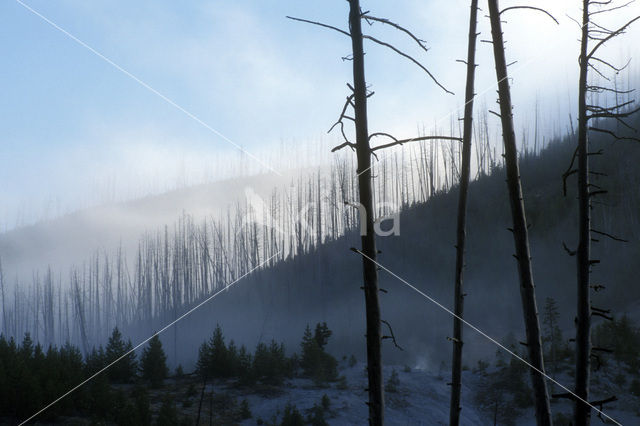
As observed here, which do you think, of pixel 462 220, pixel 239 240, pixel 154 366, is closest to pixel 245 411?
pixel 154 366

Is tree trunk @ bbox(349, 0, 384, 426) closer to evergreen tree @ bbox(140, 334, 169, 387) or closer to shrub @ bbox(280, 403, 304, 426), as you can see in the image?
shrub @ bbox(280, 403, 304, 426)

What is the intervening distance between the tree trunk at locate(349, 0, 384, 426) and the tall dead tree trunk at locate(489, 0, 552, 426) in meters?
1.93

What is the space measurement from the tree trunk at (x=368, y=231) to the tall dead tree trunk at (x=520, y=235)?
1.93m

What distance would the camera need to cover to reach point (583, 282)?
6059mm

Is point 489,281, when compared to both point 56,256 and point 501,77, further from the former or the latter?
point 56,256

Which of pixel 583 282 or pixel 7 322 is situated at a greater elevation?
pixel 583 282

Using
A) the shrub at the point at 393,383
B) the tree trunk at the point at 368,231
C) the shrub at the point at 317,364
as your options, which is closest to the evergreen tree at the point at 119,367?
the shrub at the point at 317,364

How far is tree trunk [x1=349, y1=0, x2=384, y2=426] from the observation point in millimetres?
4773

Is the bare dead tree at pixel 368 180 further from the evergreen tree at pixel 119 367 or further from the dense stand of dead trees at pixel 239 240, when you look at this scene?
the dense stand of dead trees at pixel 239 240

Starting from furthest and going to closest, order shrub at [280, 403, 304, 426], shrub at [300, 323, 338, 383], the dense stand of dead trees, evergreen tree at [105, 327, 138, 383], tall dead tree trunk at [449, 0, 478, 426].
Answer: the dense stand of dead trees
evergreen tree at [105, 327, 138, 383]
shrub at [300, 323, 338, 383]
shrub at [280, 403, 304, 426]
tall dead tree trunk at [449, 0, 478, 426]

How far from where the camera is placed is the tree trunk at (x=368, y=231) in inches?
188

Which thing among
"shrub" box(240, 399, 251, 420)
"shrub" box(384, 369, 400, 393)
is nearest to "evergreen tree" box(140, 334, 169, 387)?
"shrub" box(240, 399, 251, 420)

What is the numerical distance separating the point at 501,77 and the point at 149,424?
1227cm

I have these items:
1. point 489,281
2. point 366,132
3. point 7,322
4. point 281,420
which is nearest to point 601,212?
point 489,281
